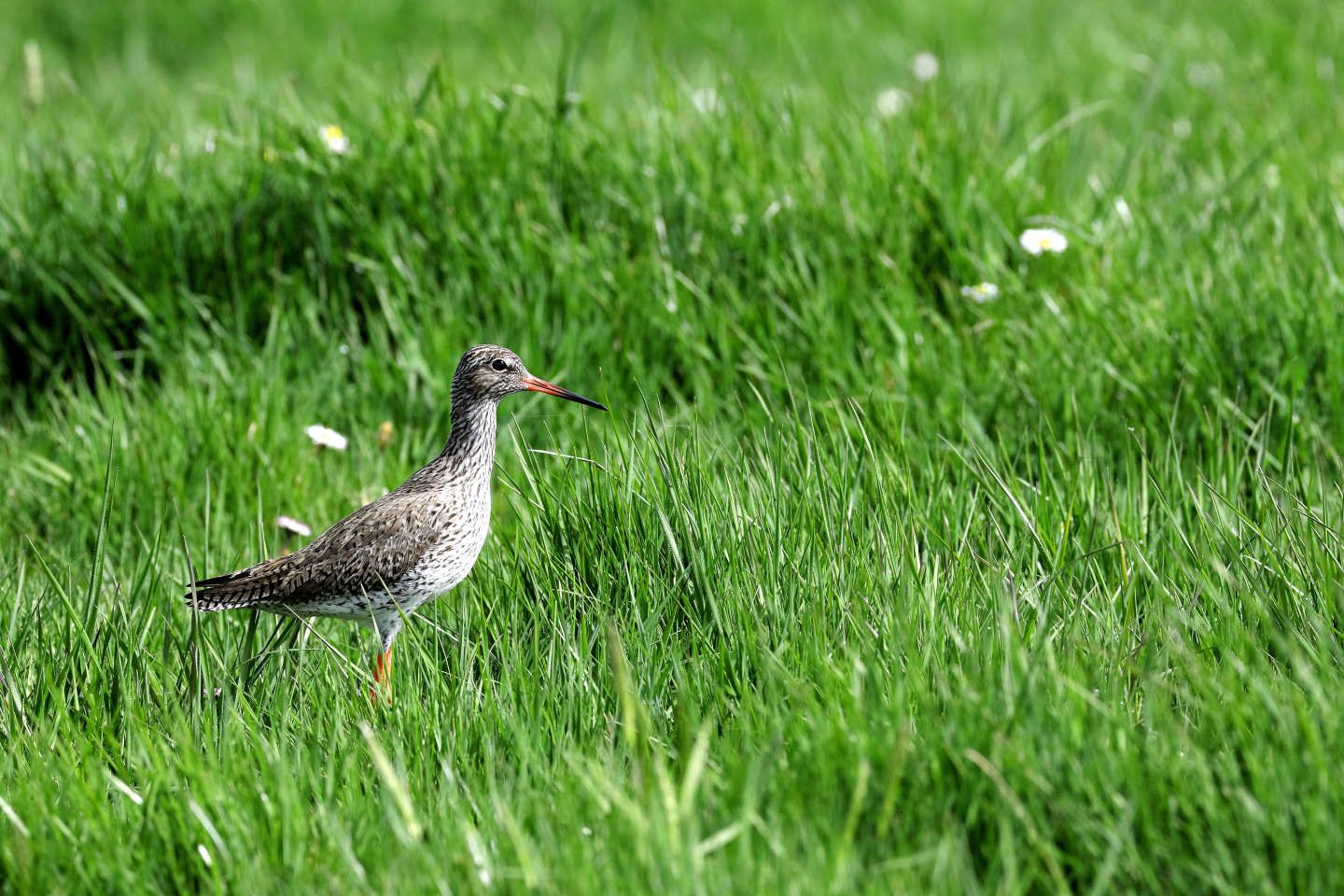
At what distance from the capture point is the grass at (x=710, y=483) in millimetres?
2533

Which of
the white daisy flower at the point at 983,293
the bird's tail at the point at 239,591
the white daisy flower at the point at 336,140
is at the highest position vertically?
the white daisy flower at the point at 336,140

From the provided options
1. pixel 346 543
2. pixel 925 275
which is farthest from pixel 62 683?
pixel 925 275

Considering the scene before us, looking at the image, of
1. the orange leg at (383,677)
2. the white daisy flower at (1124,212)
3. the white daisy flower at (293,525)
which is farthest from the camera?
the white daisy flower at (1124,212)

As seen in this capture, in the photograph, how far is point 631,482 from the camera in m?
3.63

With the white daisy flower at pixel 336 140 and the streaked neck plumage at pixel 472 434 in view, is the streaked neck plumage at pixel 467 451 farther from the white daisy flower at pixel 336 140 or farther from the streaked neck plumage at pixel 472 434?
the white daisy flower at pixel 336 140

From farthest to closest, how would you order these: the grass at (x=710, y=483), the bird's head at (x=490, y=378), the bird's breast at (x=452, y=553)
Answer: the bird's head at (x=490, y=378)
the bird's breast at (x=452, y=553)
the grass at (x=710, y=483)

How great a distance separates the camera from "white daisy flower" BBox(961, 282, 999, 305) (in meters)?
5.09

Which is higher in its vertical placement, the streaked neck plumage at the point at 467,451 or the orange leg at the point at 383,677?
the streaked neck plumage at the point at 467,451

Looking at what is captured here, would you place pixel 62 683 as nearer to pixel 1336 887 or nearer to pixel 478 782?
pixel 478 782

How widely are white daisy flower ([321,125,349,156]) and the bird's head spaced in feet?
6.28

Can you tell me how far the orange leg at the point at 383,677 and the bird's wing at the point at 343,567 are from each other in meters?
0.23

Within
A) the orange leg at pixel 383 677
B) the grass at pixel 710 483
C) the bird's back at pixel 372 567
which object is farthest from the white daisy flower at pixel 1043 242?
the orange leg at pixel 383 677

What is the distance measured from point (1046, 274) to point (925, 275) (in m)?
0.46

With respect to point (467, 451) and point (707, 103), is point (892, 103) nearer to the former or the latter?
point (707, 103)
